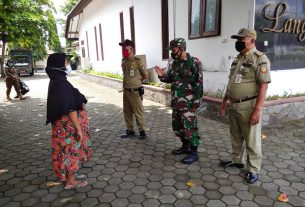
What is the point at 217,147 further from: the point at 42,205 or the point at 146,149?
the point at 42,205

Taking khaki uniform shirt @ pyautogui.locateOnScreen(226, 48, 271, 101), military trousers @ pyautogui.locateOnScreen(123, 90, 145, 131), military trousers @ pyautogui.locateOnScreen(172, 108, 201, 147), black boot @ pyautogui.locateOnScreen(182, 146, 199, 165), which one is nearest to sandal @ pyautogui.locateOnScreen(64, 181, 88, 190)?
black boot @ pyautogui.locateOnScreen(182, 146, 199, 165)

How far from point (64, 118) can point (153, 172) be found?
5.06 ft

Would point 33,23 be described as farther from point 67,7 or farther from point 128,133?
point 128,133

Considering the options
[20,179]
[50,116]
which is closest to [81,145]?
[50,116]

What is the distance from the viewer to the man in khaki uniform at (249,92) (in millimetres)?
3207

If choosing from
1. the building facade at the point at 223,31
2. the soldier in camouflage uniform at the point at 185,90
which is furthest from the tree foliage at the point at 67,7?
the soldier in camouflage uniform at the point at 185,90

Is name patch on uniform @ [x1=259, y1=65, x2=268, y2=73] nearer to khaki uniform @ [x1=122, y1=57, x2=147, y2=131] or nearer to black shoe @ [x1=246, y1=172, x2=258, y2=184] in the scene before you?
black shoe @ [x1=246, y1=172, x2=258, y2=184]

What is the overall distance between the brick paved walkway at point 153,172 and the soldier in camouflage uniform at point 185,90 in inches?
18.7

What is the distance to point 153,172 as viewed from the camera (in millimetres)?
3906

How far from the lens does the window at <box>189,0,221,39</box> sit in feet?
21.8

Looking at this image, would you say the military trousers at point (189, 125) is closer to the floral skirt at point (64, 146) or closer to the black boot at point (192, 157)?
the black boot at point (192, 157)

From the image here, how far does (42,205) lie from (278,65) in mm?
5716

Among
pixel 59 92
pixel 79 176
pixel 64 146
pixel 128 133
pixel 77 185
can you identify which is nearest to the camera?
pixel 59 92

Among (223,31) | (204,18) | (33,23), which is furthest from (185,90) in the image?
(33,23)
